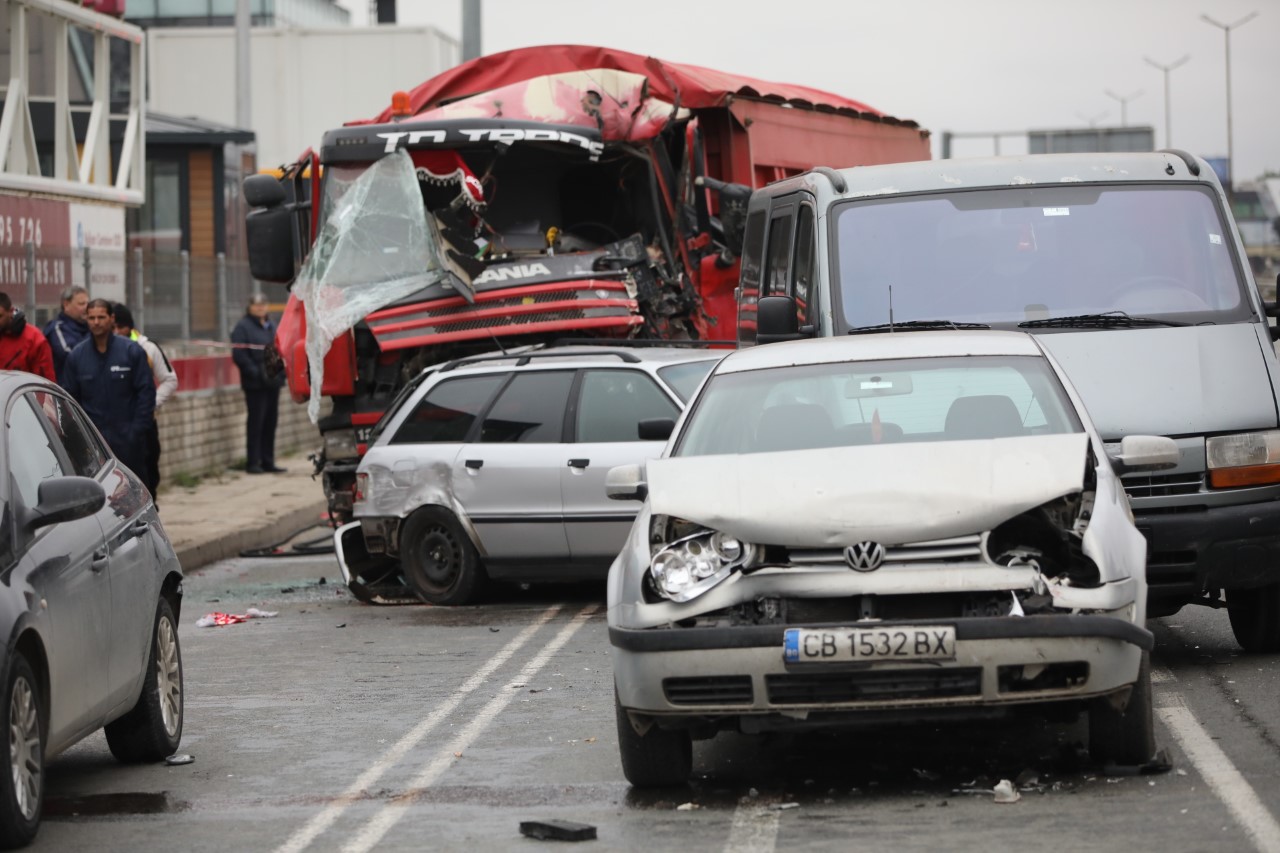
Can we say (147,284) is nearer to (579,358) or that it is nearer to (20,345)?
(20,345)

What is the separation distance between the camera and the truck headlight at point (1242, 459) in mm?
9062

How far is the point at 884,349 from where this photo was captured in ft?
26.5

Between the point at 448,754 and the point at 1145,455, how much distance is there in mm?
2765

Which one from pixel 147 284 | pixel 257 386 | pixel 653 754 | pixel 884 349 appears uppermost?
pixel 147 284

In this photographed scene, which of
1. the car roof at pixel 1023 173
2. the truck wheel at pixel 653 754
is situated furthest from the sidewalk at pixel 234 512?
the truck wheel at pixel 653 754

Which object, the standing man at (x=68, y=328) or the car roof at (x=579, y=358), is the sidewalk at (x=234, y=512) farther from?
the car roof at (x=579, y=358)

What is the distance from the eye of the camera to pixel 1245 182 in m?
93.7

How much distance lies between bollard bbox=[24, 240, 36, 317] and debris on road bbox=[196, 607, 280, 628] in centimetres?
698

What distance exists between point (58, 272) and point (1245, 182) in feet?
263

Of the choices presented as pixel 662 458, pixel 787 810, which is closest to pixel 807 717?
pixel 787 810

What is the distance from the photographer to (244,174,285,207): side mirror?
16188 millimetres

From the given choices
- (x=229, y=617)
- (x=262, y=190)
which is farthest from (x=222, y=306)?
(x=229, y=617)

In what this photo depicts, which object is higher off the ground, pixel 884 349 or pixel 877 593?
pixel 884 349

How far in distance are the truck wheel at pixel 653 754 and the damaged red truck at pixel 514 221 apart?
808cm
